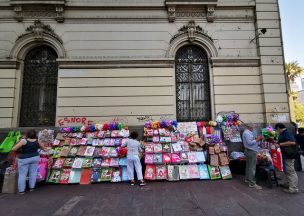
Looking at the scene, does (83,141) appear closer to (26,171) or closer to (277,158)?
(26,171)

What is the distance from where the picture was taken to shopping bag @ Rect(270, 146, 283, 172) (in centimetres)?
602

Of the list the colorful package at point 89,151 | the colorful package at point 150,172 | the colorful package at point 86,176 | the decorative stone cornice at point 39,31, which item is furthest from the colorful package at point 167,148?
the decorative stone cornice at point 39,31

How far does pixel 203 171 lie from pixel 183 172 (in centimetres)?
70

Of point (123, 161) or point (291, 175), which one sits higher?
point (123, 161)

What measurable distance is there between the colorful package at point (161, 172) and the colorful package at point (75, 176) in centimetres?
259

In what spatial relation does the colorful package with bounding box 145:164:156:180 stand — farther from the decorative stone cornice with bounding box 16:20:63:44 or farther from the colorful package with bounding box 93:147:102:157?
the decorative stone cornice with bounding box 16:20:63:44

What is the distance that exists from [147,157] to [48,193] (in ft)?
10.0

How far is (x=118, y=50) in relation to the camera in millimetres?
7898

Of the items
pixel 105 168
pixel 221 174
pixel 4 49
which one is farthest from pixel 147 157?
pixel 4 49

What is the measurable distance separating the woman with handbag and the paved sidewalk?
1.15 ft

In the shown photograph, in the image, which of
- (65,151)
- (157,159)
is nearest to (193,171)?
(157,159)

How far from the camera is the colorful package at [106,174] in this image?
244 inches

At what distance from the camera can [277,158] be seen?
20.0 ft

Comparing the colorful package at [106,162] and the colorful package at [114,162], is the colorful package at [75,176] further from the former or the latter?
the colorful package at [114,162]
